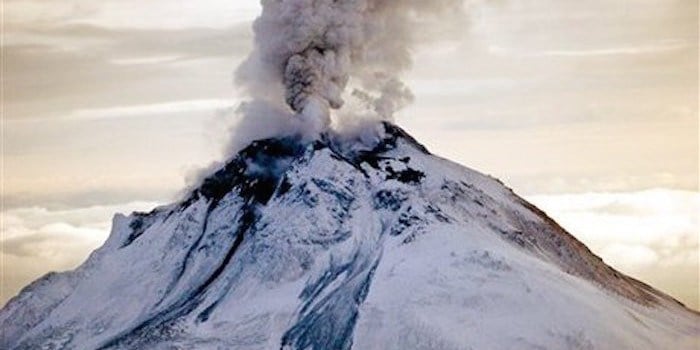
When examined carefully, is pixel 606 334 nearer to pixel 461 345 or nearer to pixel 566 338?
pixel 566 338

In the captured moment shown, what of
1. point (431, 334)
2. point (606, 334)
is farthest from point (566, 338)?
point (431, 334)

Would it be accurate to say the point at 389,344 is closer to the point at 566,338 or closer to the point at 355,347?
the point at 355,347

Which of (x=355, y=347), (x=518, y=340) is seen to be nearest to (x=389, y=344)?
(x=355, y=347)

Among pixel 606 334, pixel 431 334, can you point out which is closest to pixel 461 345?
pixel 431 334

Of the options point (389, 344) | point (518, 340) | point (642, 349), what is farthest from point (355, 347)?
point (642, 349)

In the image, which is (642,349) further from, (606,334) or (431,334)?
(431,334)
